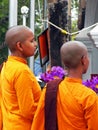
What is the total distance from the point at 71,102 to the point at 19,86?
1.94 feet

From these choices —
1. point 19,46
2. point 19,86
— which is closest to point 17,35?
point 19,46

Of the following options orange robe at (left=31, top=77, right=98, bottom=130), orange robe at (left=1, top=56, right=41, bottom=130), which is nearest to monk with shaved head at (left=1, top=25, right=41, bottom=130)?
orange robe at (left=1, top=56, right=41, bottom=130)

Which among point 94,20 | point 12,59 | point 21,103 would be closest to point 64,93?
point 21,103

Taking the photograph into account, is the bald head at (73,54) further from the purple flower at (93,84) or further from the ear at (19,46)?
the purple flower at (93,84)

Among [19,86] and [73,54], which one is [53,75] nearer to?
[19,86]

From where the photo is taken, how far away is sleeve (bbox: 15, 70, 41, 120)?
3924 mm

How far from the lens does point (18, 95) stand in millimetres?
3947

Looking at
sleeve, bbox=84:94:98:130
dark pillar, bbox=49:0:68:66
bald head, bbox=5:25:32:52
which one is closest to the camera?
sleeve, bbox=84:94:98:130

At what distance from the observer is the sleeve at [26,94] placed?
12.9ft

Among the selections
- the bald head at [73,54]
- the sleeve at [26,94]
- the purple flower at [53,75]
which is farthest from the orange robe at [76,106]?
the purple flower at [53,75]

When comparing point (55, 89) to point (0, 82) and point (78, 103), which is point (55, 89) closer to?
point (78, 103)

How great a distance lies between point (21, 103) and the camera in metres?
3.94

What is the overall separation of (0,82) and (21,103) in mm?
461

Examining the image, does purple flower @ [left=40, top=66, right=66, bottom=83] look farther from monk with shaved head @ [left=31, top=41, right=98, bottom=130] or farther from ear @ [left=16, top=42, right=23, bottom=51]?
monk with shaved head @ [left=31, top=41, right=98, bottom=130]
